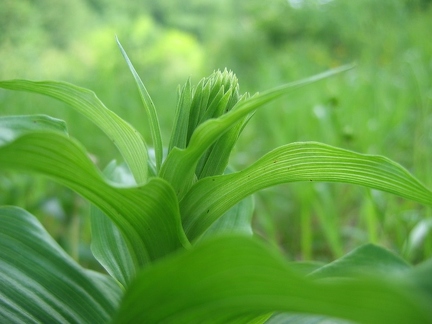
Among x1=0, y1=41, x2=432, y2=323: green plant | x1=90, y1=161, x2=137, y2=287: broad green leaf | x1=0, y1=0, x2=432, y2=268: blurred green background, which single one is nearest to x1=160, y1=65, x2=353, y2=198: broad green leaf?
x1=0, y1=41, x2=432, y2=323: green plant

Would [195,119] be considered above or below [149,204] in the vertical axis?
above

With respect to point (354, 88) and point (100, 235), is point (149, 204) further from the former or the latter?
point (354, 88)

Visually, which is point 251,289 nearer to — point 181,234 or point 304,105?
point 181,234

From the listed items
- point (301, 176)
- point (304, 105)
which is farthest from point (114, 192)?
point (304, 105)

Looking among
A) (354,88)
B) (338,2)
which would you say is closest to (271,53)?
(338,2)

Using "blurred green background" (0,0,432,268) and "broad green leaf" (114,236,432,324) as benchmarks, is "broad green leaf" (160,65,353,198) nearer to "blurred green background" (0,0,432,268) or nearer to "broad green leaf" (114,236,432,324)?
"broad green leaf" (114,236,432,324)
